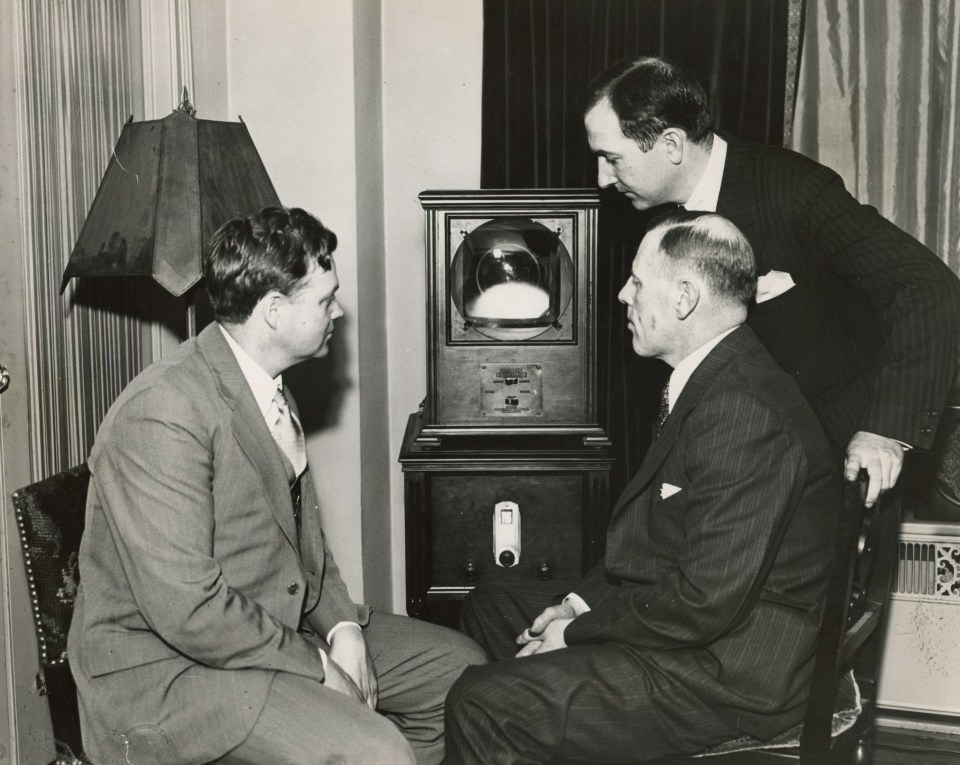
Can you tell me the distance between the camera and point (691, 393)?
158 cm

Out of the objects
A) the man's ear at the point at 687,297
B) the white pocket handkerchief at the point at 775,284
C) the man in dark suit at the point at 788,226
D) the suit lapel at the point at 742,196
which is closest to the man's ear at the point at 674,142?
the man in dark suit at the point at 788,226

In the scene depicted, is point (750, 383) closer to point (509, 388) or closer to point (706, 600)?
point (706, 600)

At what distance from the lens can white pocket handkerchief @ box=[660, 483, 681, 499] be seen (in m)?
1.59

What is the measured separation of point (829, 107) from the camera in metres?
3.00

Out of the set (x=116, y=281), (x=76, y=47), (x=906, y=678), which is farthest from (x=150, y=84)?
(x=906, y=678)

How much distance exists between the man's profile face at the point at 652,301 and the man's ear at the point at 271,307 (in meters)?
0.63

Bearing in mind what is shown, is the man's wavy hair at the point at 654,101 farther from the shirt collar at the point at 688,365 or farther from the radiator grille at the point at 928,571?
the radiator grille at the point at 928,571

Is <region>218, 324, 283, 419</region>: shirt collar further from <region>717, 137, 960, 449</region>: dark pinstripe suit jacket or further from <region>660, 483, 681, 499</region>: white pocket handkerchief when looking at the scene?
<region>717, 137, 960, 449</region>: dark pinstripe suit jacket

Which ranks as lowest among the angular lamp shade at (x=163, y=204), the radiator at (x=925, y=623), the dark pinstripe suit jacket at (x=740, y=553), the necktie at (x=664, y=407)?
the radiator at (x=925, y=623)

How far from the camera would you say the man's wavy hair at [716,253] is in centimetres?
160

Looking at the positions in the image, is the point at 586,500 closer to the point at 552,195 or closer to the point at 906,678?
the point at 552,195

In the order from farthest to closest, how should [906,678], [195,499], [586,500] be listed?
[906,678] < [586,500] < [195,499]

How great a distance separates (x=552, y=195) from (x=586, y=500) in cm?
83

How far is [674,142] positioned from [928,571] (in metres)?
1.53
